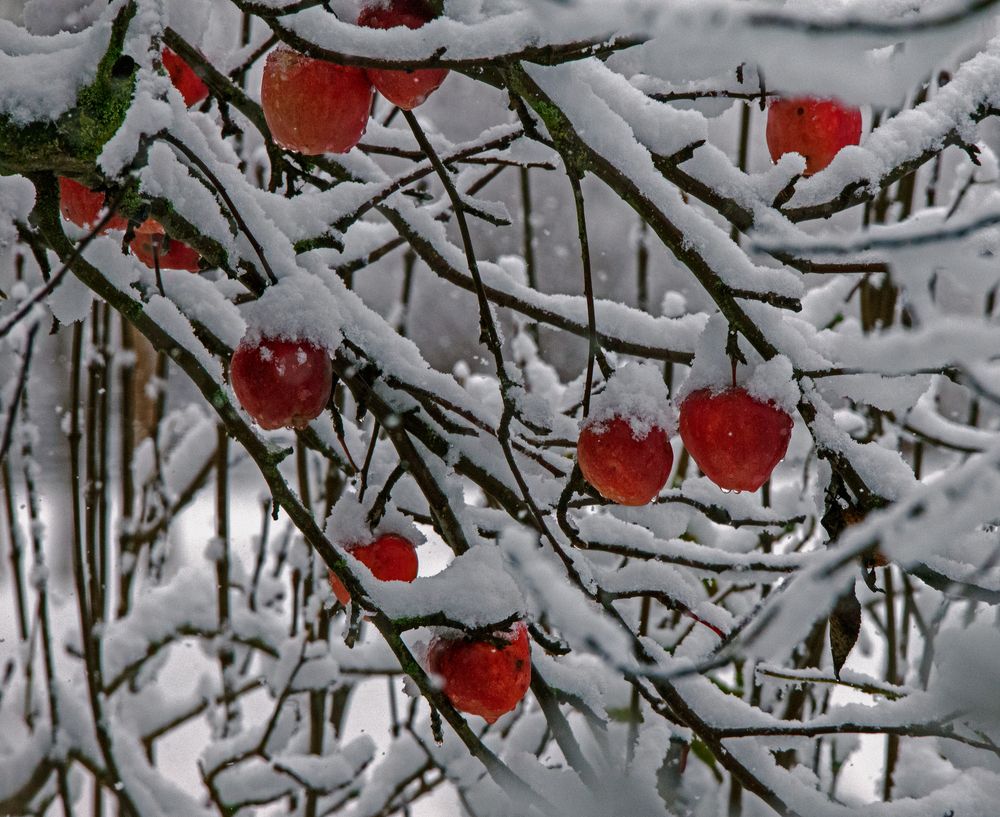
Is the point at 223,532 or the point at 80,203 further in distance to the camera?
the point at 223,532

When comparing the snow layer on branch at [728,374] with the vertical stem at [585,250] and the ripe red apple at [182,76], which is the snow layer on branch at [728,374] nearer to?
the vertical stem at [585,250]

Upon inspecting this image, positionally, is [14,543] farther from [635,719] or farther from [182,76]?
[635,719]

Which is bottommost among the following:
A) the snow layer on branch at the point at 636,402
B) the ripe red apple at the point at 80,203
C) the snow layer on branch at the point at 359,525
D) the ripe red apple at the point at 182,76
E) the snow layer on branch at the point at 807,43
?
the snow layer on branch at the point at 359,525

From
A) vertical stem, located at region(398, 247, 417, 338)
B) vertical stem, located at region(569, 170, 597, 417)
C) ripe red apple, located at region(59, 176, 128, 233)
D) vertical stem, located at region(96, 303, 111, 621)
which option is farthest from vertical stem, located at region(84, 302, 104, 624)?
vertical stem, located at region(569, 170, 597, 417)

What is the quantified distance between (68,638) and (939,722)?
2.08 meters

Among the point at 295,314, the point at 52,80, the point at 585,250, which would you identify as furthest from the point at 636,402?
the point at 52,80

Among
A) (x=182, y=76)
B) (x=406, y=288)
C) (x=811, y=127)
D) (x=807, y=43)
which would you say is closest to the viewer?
(x=807, y=43)

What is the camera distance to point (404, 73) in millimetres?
867

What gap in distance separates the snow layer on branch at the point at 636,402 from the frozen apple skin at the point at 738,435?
0.13ft

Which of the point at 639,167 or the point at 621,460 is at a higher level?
the point at 639,167

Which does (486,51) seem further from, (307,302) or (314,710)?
(314,710)

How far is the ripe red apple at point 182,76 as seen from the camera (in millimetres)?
1108

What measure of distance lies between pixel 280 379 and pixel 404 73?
293 mm

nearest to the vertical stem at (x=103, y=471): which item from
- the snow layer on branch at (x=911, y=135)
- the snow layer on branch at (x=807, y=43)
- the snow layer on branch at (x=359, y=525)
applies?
the snow layer on branch at (x=359, y=525)
